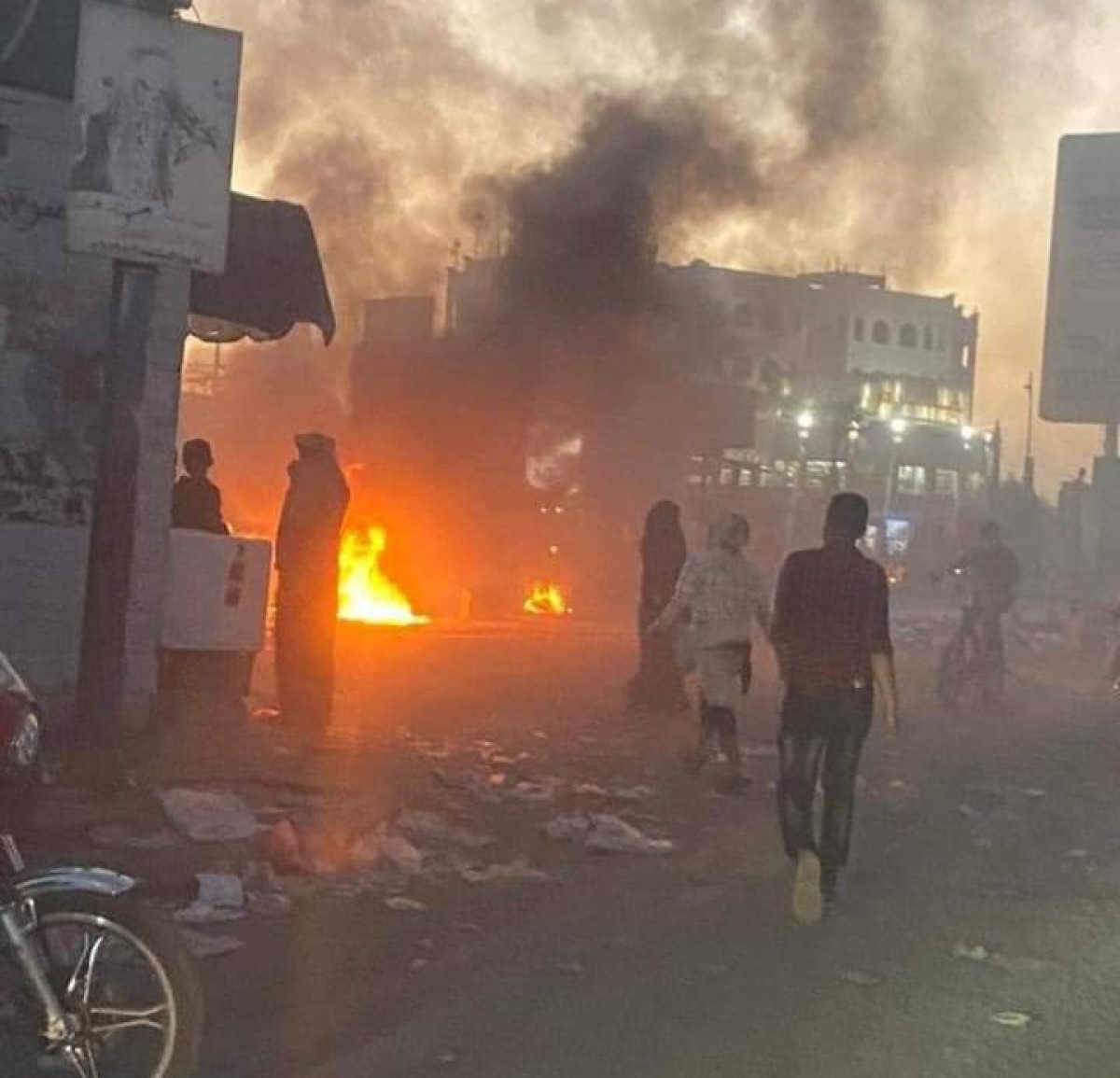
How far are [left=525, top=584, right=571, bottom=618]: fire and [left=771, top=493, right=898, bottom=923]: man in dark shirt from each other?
25.7 m

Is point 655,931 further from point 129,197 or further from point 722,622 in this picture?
point 129,197

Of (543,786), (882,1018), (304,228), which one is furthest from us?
(304,228)

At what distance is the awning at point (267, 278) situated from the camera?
1062 centimetres

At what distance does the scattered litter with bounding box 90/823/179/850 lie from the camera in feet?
24.4

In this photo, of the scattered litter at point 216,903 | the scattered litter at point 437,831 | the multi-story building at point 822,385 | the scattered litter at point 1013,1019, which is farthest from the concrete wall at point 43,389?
the multi-story building at point 822,385

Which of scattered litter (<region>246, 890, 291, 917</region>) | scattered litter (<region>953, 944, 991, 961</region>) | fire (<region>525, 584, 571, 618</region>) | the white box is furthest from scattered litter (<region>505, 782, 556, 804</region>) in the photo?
fire (<region>525, 584, 571, 618</region>)

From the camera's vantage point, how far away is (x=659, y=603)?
1400 cm

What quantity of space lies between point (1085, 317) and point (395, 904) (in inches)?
1211

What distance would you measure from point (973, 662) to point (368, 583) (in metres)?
14.1

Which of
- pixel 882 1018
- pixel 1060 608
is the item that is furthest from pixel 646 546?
pixel 1060 608

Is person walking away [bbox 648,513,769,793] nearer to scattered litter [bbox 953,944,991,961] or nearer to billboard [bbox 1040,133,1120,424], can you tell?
scattered litter [bbox 953,944,991,961]

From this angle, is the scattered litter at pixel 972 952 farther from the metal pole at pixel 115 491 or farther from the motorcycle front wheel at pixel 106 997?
the metal pole at pixel 115 491

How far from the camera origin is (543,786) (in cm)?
975

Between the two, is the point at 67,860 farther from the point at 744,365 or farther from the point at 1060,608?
the point at 744,365
